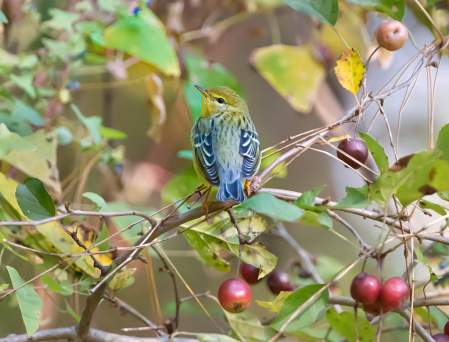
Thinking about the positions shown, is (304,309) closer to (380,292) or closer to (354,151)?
(380,292)

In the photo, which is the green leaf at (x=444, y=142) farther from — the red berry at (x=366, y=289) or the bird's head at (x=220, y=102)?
the bird's head at (x=220, y=102)

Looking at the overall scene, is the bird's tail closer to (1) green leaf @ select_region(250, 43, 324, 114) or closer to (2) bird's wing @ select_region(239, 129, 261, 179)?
(2) bird's wing @ select_region(239, 129, 261, 179)

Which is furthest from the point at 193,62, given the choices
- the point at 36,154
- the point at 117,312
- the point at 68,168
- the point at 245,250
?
the point at 117,312

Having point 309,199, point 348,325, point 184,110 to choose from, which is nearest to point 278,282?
point 348,325

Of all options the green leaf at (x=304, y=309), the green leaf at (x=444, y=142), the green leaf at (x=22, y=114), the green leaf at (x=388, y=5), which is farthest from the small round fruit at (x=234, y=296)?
the green leaf at (x=22, y=114)

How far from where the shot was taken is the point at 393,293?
597mm

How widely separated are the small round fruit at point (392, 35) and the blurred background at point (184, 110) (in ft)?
2.25

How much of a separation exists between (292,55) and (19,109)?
3.73 feet

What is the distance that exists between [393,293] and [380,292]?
0.02 m

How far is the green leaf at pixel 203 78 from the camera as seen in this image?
4.33 ft

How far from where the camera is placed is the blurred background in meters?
1.46

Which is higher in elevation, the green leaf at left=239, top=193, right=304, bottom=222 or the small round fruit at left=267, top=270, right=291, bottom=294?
the green leaf at left=239, top=193, right=304, bottom=222

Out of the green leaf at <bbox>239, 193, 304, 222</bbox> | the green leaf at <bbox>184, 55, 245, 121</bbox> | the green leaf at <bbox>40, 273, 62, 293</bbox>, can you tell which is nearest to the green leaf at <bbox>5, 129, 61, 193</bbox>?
the green leaf at <bbox>40, 273, 62, 293</bbox>

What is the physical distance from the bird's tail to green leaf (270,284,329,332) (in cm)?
21
